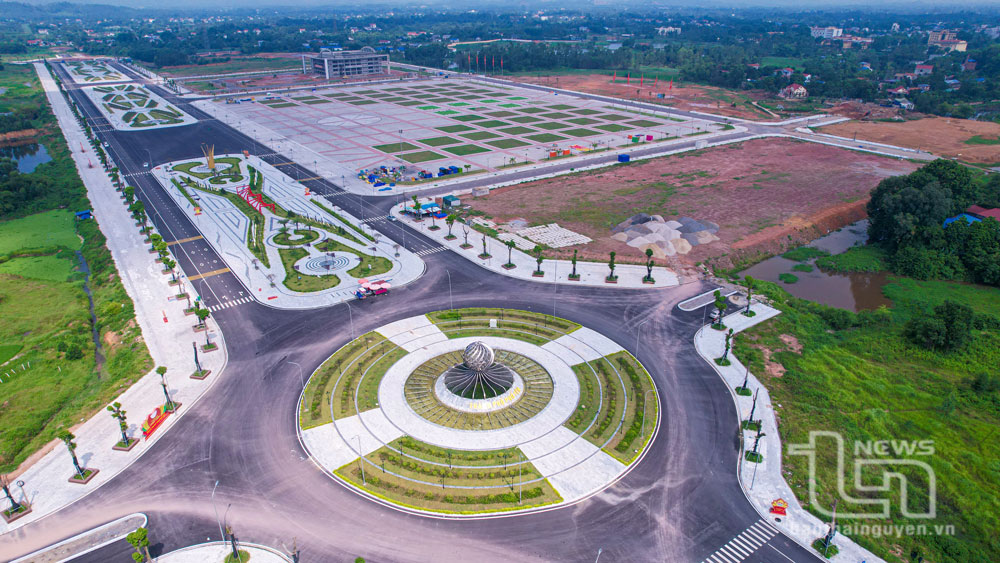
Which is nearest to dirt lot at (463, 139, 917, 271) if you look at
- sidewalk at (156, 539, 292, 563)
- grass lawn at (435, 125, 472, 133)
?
grass lawn at (435, 125, 472, 133)

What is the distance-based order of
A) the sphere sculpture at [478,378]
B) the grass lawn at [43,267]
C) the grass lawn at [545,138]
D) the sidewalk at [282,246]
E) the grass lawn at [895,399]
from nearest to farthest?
1. the grass lawn at [895,399]
2. the sphere sculpture at [478,378]
3. the sidewalk at [282,246]
4. the grass lawn at [43,267]
5. the grass lawn at [545,138]

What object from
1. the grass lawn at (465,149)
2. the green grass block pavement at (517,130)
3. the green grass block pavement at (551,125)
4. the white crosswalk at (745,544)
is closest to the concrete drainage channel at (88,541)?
the white crosswalk at (745,544)

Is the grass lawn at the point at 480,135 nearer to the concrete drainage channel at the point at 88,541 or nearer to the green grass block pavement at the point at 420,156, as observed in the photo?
the green grass block pavement at the point at 420,156

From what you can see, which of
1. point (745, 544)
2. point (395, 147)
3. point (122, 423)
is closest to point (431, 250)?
point (122, 423)

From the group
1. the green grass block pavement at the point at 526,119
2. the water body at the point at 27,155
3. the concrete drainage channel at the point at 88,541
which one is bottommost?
the concrete drainage channel at the point at 88,541

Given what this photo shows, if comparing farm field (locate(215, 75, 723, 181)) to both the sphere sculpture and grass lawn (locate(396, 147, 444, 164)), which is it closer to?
grass lawn (locate(396, 147, 444, 164))

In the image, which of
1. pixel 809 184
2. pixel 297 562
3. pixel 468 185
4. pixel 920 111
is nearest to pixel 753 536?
pixel 297 562

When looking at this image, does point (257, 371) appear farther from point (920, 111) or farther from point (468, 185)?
point (920, 111)
